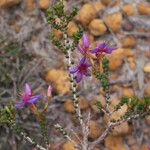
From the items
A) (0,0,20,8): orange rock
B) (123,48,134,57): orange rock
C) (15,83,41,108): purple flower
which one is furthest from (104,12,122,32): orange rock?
(15,83,41,108): purple flower

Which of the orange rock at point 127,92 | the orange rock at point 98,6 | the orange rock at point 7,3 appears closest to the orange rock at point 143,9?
the orange rock at point 98,6

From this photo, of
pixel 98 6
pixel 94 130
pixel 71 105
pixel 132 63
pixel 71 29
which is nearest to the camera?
pixel 94 130

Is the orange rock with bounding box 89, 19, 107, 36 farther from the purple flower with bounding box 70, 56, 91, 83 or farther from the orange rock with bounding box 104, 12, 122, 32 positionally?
the purple flower with bounding box 70, 56, 91, 83

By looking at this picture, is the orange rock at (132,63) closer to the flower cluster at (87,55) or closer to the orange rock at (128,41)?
the orange rock at (128,41)

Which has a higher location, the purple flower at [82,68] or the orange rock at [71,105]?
the purple flower at [82,68]

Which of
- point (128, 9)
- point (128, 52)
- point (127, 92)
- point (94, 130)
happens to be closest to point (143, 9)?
point (128, 9)

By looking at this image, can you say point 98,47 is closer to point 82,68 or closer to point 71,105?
point 82,68
